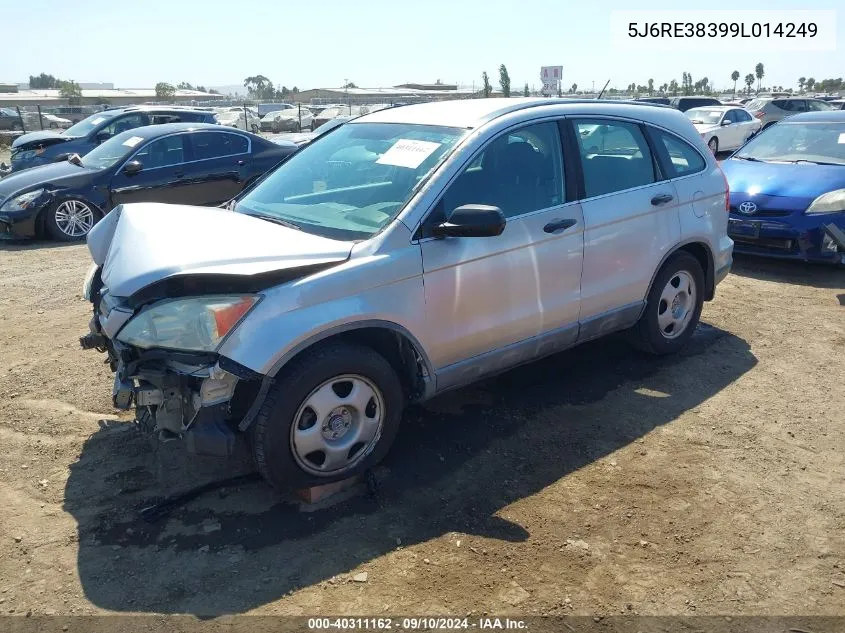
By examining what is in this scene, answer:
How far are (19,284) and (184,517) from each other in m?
5.19

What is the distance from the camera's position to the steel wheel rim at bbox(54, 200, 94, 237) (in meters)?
9.71

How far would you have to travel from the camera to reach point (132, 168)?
387 inches

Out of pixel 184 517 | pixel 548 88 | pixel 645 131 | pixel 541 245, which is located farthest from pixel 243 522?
pixel 548 88

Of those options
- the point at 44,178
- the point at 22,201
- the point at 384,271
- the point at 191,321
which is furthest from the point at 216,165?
the point at 191,321

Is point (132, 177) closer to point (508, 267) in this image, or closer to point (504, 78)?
point (508, 267)

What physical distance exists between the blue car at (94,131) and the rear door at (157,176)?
3.66 metres

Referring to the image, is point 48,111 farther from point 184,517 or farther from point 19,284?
point 184,517

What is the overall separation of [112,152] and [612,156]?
8321mm

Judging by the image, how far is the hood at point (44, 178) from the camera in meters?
Answer: 9.61

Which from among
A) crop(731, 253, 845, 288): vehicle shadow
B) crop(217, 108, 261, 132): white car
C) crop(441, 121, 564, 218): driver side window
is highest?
crop(217, 108, 261, 132): white car

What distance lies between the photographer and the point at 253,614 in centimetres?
275

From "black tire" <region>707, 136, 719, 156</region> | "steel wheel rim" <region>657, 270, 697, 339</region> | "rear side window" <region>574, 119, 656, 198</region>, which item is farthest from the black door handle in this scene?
"black tire" <region>707, 136, 719, 156</region>

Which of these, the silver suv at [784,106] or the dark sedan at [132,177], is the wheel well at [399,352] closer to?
the dark sedan at [132,177]

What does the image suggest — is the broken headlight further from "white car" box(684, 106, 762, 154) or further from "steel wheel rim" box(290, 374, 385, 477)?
"white car" box(684, 106, 762, 154)
